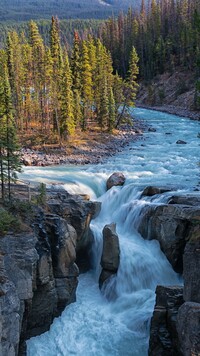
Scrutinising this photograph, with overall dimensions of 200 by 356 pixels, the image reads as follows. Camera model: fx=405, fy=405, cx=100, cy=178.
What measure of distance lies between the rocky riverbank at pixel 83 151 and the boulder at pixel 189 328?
25.7 meters

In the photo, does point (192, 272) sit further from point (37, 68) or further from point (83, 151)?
point (37, 68)

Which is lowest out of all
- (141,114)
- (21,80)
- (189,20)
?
(141,114)

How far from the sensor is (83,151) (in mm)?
42969

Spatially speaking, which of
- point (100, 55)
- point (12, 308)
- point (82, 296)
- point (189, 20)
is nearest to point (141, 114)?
point (100, 55)

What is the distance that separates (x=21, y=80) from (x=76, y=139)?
1348cm

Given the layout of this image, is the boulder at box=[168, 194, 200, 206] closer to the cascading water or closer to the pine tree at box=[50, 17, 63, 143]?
the cascading water

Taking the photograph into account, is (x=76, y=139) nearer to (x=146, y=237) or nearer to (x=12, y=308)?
(x=146, y=237)

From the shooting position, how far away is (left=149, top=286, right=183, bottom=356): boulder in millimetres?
14211

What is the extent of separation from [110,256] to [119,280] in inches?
49.0

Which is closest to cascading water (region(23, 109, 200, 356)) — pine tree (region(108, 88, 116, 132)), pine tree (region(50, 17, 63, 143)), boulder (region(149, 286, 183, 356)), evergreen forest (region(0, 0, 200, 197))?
boulder (region(149, 286, 183, 356))

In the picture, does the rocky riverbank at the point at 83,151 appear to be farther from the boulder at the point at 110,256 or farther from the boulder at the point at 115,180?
the boulder at the point at 110,256

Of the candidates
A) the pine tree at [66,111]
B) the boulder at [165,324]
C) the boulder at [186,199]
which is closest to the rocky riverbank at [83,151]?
the pine tree at [66,111]

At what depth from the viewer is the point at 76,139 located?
155 feet

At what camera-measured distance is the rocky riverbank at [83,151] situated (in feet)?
127
